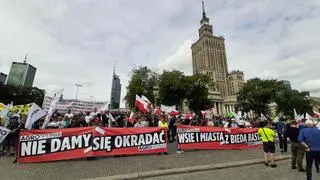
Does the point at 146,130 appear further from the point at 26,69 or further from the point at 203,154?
the point at 26,69

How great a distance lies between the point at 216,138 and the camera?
13336mm

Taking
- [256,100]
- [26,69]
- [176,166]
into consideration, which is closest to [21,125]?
[176,166]

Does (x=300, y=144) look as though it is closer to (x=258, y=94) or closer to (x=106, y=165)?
(x=106, y=165)

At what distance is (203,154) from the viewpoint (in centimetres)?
1185

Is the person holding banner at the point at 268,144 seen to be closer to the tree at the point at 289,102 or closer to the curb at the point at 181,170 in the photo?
the curb at the point at 181,170

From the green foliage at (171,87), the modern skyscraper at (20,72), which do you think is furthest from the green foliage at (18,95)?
the modern skyscraper at (20,72)

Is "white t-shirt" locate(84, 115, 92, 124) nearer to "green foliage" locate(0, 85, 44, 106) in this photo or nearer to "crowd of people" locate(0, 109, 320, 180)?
"crowd of people" locate(0, 109, 320, 180)

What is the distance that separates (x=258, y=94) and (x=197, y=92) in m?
17.1

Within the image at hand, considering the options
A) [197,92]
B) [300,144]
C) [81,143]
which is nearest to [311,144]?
[300,144]

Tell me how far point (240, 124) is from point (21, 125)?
1383 cm

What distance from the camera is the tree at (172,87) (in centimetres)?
6241

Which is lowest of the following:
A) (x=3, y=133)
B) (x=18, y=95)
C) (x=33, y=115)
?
(x=3, y=133)

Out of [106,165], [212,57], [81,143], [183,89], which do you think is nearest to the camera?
[106,165]

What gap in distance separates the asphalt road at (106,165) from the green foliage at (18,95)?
2740 inches
